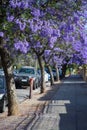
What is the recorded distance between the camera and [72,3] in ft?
51.6

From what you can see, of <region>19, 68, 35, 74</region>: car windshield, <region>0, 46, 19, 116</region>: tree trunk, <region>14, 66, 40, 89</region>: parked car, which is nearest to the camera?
<region>0, 46, 19, 116</region>: tree trunk

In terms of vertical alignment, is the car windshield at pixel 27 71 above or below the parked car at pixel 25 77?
above

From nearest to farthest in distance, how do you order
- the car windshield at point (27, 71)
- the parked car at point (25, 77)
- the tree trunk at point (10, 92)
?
the tree trunk at point (10, 92) < the parked car at point (25, 77) < the car windshield at point (27, 71)

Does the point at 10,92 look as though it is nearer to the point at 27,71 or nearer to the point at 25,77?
Result: the point at 25,77

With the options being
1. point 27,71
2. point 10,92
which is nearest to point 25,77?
point 27,71

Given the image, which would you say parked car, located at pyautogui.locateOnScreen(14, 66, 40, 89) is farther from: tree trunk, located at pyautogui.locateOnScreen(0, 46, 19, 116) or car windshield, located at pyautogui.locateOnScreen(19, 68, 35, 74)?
tree trunk, located at pyautogui.locateOnScreen(0, 46, 19, 116)

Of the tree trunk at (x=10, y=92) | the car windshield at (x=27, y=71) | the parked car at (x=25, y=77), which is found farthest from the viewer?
the car windshield at (x=27, y=71)

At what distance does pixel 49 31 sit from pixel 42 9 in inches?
30.9

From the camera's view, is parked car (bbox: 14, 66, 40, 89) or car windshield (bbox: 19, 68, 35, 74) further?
car windshield (bbox: 19, 68, 35, 74)

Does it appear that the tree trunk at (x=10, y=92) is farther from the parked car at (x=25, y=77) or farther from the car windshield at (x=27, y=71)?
the car windshield at (x=27, y=71)

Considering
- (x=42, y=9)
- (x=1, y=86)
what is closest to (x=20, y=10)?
(x=42, y=9)

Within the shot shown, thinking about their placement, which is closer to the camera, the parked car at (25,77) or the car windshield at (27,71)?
the parked car at (25,77)

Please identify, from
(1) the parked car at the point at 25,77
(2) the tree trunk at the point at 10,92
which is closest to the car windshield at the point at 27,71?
(1) the parked car at the point at 25,77

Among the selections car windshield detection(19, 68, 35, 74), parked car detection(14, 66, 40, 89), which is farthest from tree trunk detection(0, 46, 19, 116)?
car windshield detection(19, 68, 35, 74)
